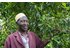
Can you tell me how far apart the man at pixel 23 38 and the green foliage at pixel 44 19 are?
0.05 m

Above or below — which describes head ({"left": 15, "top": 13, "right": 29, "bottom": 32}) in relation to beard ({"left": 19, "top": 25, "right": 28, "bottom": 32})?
above

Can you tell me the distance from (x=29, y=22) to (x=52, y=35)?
267mm

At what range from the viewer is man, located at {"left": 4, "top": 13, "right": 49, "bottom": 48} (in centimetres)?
178

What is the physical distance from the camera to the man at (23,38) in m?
1.78

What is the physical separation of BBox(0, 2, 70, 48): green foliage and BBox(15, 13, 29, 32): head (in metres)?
0.04

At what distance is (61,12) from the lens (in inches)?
73.3

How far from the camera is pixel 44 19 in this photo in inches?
72.3

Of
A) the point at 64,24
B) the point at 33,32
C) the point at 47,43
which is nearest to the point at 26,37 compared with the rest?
the point at 33,32

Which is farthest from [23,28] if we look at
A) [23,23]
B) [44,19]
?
[44,19]

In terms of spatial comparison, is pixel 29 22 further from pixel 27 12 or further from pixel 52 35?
pixel 52 35

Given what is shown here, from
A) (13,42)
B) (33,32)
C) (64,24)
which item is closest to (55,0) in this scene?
(64,24)

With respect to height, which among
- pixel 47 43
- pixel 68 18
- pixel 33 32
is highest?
pixel 68 18

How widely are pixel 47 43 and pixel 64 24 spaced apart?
26 centimetres

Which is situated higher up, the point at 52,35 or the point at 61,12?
the point at 61,12
